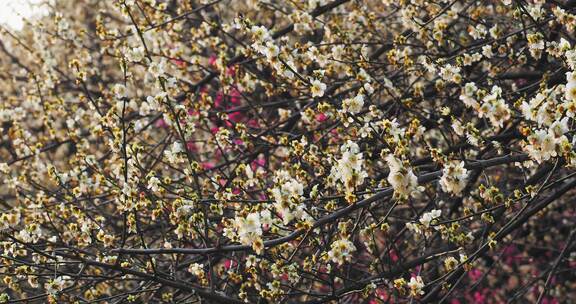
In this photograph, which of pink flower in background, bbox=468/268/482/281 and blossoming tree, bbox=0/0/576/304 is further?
pink flower in background, bbox=468/268/482/281

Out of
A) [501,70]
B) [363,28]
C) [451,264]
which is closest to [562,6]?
[501,70]

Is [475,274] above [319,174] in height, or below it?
above

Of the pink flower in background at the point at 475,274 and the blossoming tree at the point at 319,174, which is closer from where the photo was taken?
the blossoming tree at the point at 319,174

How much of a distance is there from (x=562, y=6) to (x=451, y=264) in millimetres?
1758

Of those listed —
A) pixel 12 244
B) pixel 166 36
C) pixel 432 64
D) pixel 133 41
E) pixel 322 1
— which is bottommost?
pixel 12 244

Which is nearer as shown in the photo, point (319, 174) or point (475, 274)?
point (319, 174)

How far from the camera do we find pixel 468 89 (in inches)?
129

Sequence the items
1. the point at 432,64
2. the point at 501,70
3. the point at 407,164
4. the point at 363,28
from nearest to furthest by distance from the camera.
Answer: the point at 407,164, the point at 432,64, the point at 501,70, the point at 363,28

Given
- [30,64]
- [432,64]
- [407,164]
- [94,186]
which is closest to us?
[407,164]

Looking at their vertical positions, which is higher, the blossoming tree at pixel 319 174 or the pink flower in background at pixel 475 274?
the pink flower in background at pixel 475 274

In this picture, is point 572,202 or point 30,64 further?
point 30,64

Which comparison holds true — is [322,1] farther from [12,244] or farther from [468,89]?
[12,244]

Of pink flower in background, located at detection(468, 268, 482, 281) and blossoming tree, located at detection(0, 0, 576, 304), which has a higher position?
pink flower in background, located at detection(468, 268, 482, 281)

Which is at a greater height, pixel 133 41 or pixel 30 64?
pixel 30 64
